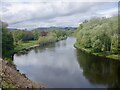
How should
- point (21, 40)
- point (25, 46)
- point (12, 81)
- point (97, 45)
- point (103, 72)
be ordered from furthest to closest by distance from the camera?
point (21, 40) < point (25, 46) < point (97, 45) < point (103, 72) < point (12, 81)

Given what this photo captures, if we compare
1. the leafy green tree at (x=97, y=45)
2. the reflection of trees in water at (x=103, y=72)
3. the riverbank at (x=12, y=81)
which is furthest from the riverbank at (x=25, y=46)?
the riverbank at (x=12, y=81)

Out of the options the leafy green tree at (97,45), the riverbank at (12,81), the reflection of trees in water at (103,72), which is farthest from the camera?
the leafy green tree at (97,45)

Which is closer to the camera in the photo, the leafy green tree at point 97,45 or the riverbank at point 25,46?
the leafy green tree at point 97,45

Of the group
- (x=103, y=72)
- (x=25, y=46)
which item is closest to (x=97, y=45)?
(x=103, y=72)

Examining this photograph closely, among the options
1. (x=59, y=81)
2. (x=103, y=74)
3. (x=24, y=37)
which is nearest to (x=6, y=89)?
(x=59, y=81)

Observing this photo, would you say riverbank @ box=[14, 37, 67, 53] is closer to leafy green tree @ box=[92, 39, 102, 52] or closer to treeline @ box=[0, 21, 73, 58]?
treeline @ box=[0, 21, 73, 58]

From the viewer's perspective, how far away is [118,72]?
2981 cm

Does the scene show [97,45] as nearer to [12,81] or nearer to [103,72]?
[103,72]

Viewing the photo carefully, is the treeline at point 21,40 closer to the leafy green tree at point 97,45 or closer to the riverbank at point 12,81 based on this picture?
the leafy green tree at point 97,45

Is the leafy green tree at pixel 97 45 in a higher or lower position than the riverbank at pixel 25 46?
higher

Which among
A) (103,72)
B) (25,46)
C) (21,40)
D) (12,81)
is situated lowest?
(103,72)

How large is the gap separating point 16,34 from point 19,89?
5718 centimetres

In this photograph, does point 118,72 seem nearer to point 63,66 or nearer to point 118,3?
point 63,66

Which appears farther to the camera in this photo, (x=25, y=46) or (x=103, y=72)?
(x=25, y=46)
